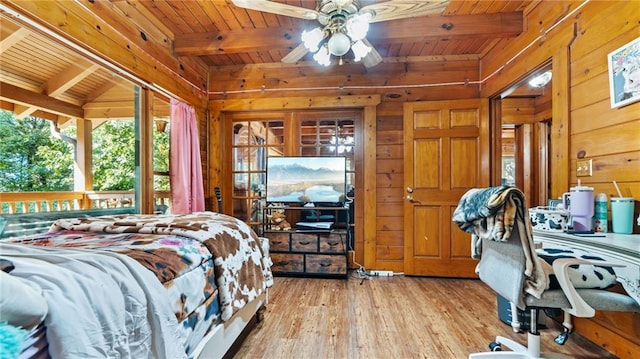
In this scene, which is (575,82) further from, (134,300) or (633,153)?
(134,300)

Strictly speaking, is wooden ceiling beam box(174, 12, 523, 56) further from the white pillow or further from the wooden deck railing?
the white pillow

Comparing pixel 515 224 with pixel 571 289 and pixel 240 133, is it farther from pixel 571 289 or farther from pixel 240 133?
pixel 240 133

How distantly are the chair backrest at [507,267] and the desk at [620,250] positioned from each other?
341 millimetres

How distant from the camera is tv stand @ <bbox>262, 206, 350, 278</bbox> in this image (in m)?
3.05

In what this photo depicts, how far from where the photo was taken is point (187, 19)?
2639 mm

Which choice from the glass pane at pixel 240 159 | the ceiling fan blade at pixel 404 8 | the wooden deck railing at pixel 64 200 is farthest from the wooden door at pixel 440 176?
the wooden deck railing at pixel 64 200

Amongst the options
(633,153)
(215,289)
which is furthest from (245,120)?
(633,153)

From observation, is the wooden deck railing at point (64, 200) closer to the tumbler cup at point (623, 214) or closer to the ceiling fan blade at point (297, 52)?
the ceiling fan blade at point (297, 52)

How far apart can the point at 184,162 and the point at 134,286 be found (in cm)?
226

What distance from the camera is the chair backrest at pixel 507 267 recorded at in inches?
52.2

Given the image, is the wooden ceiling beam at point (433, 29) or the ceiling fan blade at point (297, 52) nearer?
the ceiling fan blade at point (297, 52)

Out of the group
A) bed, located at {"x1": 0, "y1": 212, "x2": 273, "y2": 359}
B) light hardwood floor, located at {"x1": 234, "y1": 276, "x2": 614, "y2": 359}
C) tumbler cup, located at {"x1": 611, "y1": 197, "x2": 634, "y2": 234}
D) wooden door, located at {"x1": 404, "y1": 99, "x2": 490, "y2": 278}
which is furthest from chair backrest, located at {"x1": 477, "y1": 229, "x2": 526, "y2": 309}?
wooden door, located at {"x1": 404, "y1": 99, "x2": 490, "y2": 278}

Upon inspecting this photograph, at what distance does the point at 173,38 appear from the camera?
2.88m

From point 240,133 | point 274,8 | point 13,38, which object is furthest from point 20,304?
point 240,133
